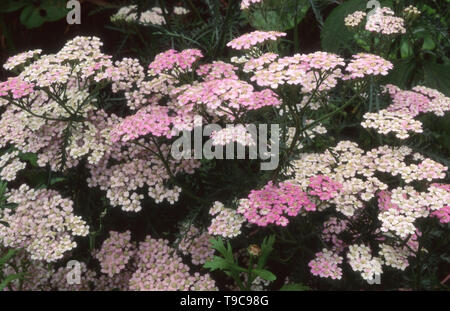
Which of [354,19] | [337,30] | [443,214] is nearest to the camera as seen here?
[443,214]

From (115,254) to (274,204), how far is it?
25.8 inches

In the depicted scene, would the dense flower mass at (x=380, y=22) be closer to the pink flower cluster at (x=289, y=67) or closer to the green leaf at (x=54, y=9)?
the pink flower cluster at (x=289, y=67)

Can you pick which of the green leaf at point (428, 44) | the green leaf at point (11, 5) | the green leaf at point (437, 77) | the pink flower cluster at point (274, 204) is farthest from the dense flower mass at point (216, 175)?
the green leaf at point (11, 5)

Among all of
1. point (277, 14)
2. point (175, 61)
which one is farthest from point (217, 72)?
point (277, 14)

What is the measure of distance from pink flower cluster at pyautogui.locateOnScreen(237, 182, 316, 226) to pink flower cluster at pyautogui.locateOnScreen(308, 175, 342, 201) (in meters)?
0.04

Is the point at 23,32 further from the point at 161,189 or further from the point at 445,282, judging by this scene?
the point at 445,282

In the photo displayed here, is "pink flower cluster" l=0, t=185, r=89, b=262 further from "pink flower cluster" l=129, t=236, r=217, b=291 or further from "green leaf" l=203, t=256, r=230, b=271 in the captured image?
"green leaf" l=203, t=256, r=230, b=271

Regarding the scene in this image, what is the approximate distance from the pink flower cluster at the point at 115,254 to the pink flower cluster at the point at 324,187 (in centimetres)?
72

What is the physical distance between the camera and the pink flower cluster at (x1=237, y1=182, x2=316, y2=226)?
4.51 ft

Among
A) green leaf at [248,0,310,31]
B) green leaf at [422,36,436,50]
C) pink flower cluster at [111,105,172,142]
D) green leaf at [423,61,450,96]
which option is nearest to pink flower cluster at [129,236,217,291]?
pink flower cluster at [111,105,172,142]

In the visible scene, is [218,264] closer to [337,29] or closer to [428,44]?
[337,29]

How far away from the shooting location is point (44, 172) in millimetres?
2092

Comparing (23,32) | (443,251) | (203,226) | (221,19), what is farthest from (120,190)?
(23,32)

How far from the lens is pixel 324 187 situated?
1451mm
